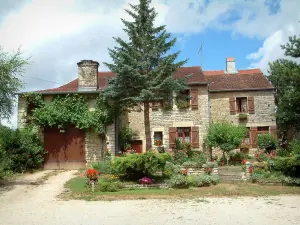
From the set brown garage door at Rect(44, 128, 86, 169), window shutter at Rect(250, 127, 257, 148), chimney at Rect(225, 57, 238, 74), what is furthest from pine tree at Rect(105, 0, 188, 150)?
chimney at Rect(225, 57, 238, 74)

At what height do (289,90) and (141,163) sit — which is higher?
(289,90)

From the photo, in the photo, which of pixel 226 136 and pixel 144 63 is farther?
pixel 226 136

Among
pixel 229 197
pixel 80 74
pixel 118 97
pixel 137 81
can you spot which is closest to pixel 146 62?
pixel 137 81

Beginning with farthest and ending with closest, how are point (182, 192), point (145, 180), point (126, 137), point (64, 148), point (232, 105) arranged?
point (232, 105)
point (126, 137)
point (64, 148)
point (145, 180)
point (182, 192)

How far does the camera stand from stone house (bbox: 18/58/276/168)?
55.1ft

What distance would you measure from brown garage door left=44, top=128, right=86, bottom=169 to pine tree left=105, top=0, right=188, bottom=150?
10.6 ft

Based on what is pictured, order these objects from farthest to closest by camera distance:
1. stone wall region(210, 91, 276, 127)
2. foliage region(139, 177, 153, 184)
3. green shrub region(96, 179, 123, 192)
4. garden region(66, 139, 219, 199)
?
stone wall region(210, 91, 276, 127) → foliage region(139, 177, 153, 184) → garden region(66, 139, 219, 199) → green shrub region(96, 179, 123, 192)

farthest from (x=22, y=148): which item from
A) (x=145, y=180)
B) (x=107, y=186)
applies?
(x=145, y=180)

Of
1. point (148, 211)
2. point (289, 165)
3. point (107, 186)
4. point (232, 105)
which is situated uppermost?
point (232, 105)

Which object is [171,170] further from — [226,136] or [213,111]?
[213,111]

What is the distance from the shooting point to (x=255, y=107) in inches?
836

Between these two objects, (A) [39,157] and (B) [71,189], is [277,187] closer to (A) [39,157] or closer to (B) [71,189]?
(B) [71,189]

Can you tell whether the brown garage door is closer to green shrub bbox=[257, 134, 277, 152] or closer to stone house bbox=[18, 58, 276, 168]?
stone house bbox=[18, 58, 276, 168]

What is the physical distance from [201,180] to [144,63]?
678cm
